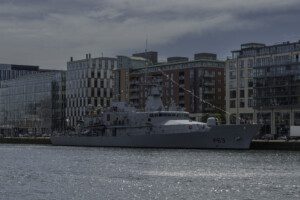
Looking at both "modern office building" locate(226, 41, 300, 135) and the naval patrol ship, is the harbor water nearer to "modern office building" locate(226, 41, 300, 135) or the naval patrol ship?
the naval patrol ship

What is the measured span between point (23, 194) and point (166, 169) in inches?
→ 1174

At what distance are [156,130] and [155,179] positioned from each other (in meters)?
69.2

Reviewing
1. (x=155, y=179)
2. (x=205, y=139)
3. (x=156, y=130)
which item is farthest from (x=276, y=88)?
(x=155, y=179)

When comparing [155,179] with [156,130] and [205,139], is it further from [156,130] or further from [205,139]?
[156,130]

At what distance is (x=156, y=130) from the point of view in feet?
458

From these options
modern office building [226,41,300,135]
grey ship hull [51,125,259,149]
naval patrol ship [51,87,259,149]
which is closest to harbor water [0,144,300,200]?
grey ship hull [51,125,259,149]

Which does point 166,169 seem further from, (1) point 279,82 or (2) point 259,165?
(1) point 279,82

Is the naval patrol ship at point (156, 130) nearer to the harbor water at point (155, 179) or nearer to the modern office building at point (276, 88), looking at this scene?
the harbor water at point (155, 179)

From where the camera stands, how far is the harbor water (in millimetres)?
57250

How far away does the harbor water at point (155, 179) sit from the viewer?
188 ft

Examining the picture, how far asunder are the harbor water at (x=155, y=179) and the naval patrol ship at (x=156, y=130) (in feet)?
105

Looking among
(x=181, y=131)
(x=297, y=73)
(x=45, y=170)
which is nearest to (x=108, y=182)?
(x=45, y=170)

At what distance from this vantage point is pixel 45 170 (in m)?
82.9

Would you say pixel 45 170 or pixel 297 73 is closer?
pixel 45 170
